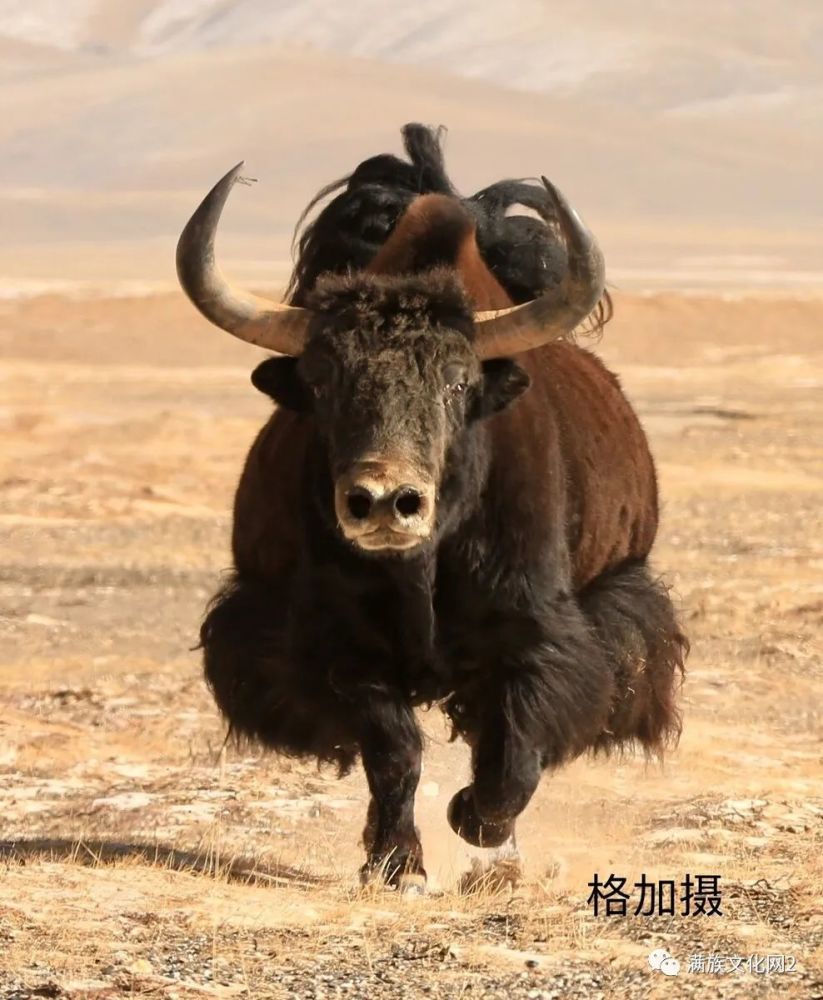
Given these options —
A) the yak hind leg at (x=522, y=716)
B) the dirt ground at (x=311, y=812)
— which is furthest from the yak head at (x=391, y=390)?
the dirt ground at (x=311, y=812)

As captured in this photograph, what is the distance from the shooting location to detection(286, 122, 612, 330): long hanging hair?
7.35 metres

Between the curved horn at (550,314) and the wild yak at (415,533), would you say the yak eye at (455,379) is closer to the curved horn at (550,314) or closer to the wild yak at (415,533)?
the wild yak at (415,533)

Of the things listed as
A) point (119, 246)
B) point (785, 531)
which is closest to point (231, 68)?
point (119, 246)

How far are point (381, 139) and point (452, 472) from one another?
121016 mm

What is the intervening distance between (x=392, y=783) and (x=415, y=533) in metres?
0.96

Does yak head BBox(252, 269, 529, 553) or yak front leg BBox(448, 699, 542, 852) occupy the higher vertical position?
yak head BBox(252, 269, 529, 553)

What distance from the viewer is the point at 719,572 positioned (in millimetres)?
14656

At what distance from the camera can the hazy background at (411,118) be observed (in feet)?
350

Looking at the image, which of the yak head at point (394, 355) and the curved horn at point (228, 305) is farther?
the curved horn at point (228, 305)

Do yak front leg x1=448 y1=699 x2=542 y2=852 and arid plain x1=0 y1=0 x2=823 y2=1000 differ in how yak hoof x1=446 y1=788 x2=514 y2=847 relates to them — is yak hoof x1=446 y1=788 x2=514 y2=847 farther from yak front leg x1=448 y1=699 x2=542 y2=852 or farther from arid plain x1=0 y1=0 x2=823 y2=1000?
arid plain x1=0 y1=0 x2=823 y2=1000

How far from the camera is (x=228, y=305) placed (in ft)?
21.3

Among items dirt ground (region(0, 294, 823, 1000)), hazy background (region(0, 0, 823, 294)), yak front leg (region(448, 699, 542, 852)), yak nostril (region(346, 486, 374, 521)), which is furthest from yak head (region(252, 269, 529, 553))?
hazy background (region(0, 0, 823, 294))

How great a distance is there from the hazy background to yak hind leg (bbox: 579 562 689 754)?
5707 centimetres

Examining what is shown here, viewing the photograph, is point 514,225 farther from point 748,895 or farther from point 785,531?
point 785,531
